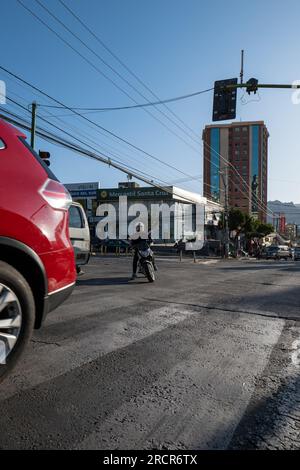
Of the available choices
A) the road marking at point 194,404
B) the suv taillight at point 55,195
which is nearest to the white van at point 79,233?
the road marking at point 194,404

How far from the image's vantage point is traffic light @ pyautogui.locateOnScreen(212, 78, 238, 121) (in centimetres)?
1364

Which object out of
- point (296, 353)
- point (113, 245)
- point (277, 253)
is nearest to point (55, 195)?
point (296, 353)

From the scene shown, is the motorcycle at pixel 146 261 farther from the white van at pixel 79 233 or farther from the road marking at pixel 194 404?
the road marking at pixel 194 404

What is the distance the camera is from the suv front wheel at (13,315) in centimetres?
277

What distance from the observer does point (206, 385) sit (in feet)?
10.6

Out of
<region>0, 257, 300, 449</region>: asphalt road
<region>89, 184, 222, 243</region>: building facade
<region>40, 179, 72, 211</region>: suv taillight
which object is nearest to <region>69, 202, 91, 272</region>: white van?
<region>0, 257, 300, 449</region>: asphalt road

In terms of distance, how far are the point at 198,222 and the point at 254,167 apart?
248ft

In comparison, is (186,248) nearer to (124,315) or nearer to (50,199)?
(124,315)

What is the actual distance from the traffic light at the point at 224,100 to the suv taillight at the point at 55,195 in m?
11.3

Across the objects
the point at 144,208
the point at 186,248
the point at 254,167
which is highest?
the point at 254,167

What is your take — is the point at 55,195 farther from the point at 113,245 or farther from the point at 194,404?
the point at 113,245

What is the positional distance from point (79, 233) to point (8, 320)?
8222mm

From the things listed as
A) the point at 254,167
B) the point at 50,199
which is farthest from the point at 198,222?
the point at 254,167

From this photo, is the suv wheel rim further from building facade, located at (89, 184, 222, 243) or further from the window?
building facade, located at (89, 184, 222, 243)
